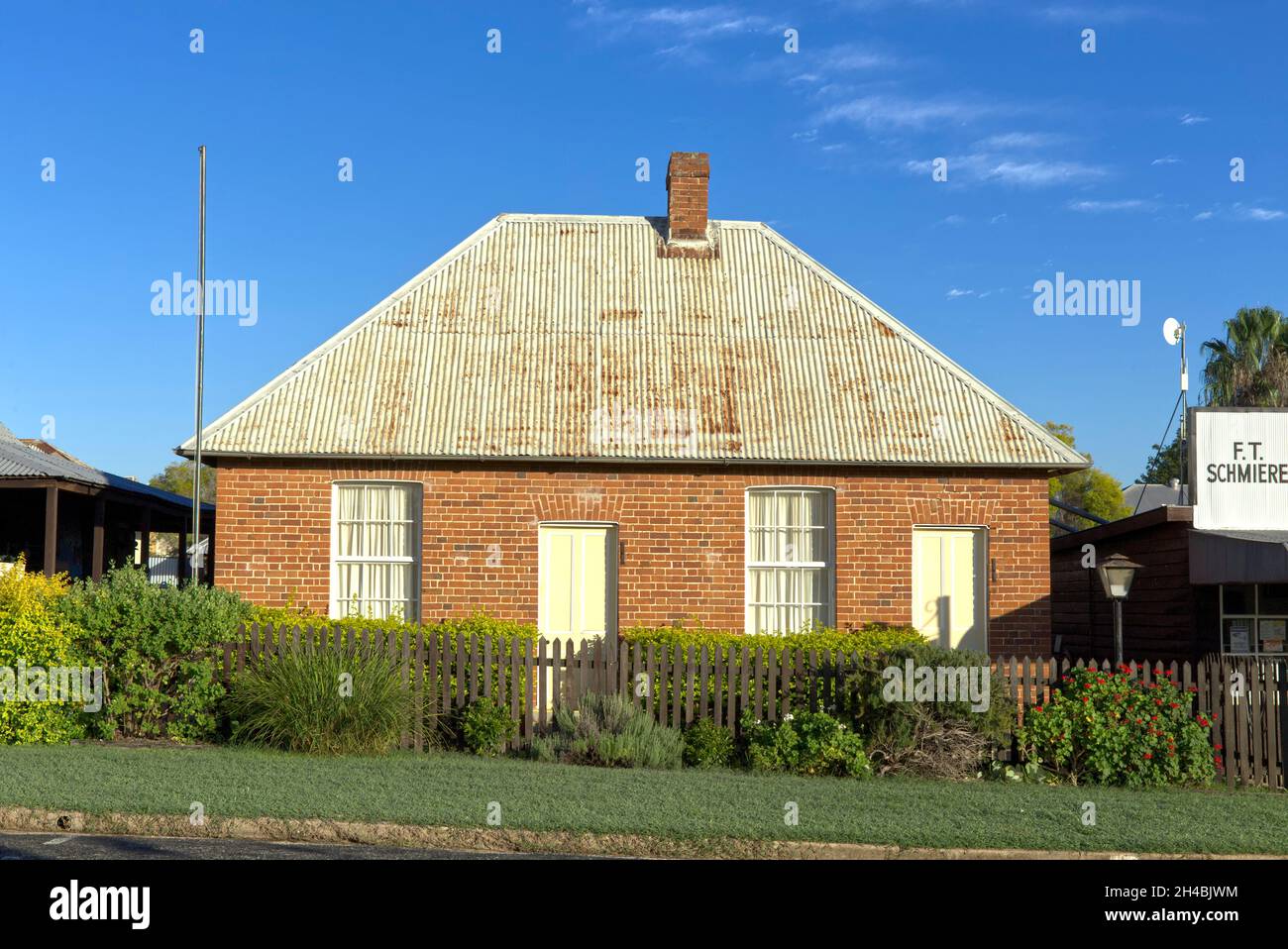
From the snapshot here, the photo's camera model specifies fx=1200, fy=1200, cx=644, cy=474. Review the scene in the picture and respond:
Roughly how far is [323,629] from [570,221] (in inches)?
348

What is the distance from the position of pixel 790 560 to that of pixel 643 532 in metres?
2.00

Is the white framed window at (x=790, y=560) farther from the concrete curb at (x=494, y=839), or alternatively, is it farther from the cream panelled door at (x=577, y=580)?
the concrete curb at (x=494, y=839)

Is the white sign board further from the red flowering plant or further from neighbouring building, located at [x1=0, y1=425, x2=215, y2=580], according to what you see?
neighbouring building, located at [x1=0, y1=425, x2=215, y2=580]

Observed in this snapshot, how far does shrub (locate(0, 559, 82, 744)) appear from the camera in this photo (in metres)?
12.7

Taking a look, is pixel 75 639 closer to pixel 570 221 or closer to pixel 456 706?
pixel 456 706

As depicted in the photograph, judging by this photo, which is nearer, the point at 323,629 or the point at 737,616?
the point at 323,629

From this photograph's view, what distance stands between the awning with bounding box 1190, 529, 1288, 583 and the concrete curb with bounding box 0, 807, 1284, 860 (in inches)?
215

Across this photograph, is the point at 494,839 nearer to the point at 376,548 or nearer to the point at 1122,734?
the point at 1122,734

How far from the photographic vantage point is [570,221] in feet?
63.7

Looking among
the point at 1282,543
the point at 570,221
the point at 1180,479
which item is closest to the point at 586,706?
the point at 1282,543

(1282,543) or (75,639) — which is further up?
(1282,543)

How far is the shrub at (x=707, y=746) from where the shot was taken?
12688mm

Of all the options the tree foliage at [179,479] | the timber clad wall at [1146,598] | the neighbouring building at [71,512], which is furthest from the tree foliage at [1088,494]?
the tree foliage at [179,479]

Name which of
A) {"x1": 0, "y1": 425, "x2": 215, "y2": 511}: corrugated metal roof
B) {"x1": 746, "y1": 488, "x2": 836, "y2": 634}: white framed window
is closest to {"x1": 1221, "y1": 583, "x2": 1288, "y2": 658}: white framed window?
{"x1": 746, "y1": 488, "x2": 836, "y2": 634}: white framed window
